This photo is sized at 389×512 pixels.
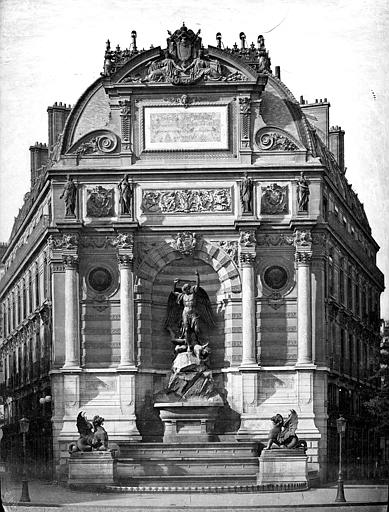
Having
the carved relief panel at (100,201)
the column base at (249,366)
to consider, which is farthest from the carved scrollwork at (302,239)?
the carved relief panel at (100,201)

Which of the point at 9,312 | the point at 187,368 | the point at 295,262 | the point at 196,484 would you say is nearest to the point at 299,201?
the point at 295,262

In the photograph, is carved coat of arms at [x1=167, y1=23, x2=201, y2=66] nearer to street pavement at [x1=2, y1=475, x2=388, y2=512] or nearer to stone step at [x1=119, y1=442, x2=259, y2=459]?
stone step at [x1=119, y1=442, x2=259, y2=459]

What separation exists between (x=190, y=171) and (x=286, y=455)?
26.7ft

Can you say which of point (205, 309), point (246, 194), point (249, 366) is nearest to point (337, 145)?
point (246, 194)

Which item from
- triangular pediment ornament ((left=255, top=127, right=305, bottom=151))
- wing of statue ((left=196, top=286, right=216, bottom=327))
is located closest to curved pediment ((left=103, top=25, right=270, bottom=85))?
triangular pediment ornament ((left=255, top=127, right=305, bottom=151))

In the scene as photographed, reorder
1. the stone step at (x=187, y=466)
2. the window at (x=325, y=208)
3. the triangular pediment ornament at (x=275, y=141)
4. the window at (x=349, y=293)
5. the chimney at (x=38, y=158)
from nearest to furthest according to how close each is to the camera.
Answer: the stone step at (x=187, y=466) < the triangular pediment ornament at (x=275, y=141) < the window at (x=325, y=208) < the window at (x=349, y=293) < the chimney at (x=38, y=158)

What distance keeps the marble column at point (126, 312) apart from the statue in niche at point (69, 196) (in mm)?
1735

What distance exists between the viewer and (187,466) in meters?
41.7

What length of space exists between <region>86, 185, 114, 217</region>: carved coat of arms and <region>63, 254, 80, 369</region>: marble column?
131cm

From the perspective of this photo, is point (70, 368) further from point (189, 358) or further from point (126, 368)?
point (189, 358)

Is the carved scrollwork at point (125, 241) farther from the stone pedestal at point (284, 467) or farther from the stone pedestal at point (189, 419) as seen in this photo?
the stone pedestal at point (284, 467)

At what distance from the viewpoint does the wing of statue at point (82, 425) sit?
41.2m

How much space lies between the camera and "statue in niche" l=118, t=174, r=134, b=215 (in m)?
43.9

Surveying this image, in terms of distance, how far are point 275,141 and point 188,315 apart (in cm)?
521
